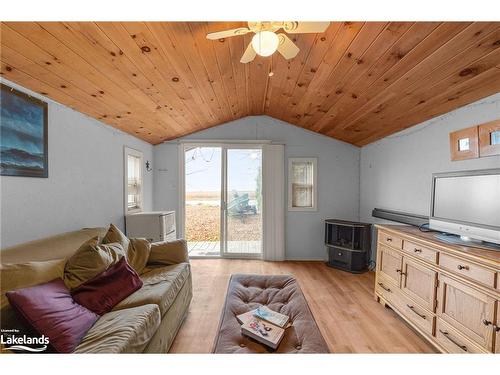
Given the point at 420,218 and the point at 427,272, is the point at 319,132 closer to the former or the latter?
the point at 420,218

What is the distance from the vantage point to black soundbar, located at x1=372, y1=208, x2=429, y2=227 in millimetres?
2502

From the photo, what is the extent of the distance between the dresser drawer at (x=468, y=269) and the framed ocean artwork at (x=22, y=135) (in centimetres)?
312

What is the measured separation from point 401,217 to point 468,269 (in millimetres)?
1414

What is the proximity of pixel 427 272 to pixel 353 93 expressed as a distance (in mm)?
1825

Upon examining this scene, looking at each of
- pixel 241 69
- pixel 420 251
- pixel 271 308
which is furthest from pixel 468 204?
pixel 241 69

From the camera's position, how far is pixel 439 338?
169 centimetres

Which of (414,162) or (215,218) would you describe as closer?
(414,162)

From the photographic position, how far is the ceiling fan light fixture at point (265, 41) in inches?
52.0

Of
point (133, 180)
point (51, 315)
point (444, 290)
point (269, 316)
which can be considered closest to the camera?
point (51, 315)

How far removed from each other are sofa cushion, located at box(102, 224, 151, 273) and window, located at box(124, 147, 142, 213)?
1.03 m

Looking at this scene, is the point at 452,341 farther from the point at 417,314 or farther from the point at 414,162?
the point at 414,162

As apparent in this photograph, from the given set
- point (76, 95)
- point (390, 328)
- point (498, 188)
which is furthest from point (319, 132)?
point (76, 95)

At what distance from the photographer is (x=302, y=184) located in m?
4.14

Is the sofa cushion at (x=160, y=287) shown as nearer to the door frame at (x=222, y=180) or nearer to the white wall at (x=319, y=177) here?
the door frame at (x=222, y=180)
